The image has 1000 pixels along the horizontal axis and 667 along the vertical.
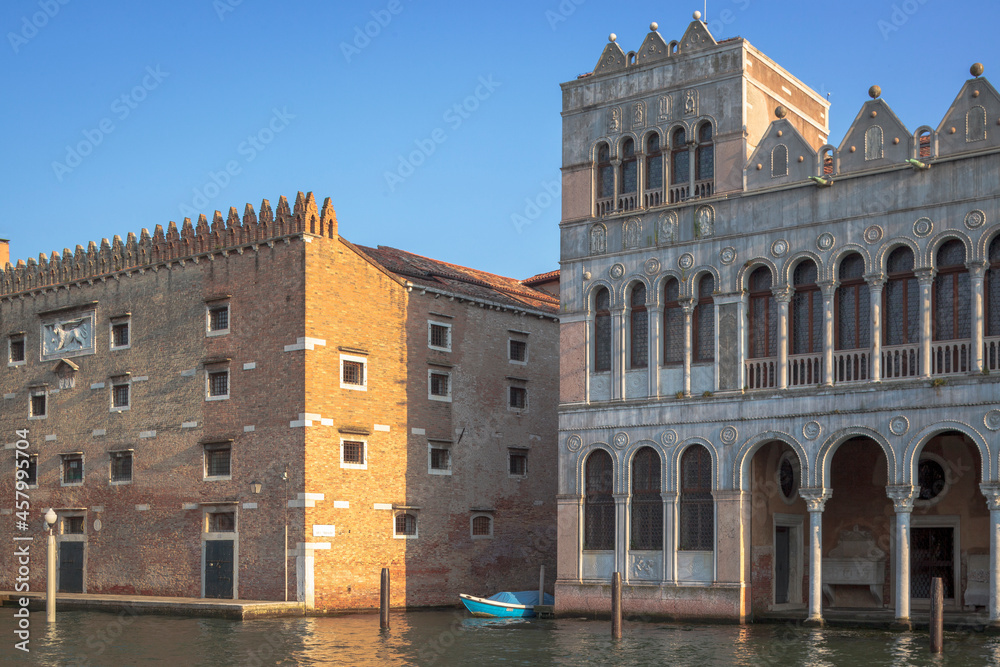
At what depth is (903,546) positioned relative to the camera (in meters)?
23.9

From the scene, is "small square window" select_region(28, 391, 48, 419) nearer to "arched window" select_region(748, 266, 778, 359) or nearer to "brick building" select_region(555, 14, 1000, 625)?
"brick building" select_region(555, 14, 1000, 625)

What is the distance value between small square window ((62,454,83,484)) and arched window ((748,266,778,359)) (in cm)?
1992

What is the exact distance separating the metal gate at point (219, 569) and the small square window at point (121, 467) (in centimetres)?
403

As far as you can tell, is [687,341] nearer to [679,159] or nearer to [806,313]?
[806,313]

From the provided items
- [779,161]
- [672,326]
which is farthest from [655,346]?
[779,161]

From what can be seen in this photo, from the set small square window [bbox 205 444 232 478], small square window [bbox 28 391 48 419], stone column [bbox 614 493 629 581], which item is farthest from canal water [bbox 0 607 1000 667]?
small square window [bbox 28 391 48 419]

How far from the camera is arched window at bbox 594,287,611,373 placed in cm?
2866

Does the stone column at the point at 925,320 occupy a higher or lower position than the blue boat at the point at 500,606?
higher

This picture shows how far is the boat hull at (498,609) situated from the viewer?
2902 cm

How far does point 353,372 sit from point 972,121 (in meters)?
15.9

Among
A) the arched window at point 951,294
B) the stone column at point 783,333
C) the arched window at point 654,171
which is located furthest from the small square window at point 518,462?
the arched window at point 951,294

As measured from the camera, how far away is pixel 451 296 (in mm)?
34469

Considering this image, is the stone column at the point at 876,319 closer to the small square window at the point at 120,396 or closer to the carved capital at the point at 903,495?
the carved capital at the point at 903,495

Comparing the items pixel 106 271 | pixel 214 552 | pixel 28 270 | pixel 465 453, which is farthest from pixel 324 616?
pixel 28 270
